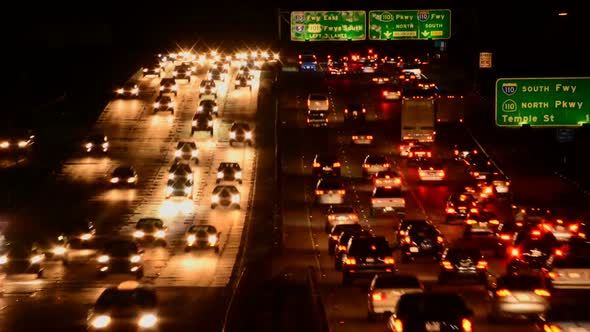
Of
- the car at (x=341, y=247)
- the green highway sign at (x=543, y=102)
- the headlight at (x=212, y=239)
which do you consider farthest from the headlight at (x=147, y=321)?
the green highway sign at (x=543, y=102)

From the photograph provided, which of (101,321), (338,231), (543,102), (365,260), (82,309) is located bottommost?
(82,309)

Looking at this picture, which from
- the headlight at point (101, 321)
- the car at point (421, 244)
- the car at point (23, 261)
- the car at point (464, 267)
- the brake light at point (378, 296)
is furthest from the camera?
the car at point (23, 261)

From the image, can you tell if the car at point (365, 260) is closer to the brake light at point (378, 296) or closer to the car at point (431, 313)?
the brake light at point (378, 296)

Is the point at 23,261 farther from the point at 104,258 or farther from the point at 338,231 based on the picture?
the point at 338,231

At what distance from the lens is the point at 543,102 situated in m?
41.1

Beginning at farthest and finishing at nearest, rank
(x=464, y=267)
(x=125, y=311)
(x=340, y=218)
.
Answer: (x=340, y=218)
(x=464, y=267)
(x=125, y=311)

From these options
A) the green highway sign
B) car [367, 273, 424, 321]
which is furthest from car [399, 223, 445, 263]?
car [367, 273, 424, 321]

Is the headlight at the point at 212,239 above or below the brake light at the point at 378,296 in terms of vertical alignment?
below

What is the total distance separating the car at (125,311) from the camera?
80.4 feet

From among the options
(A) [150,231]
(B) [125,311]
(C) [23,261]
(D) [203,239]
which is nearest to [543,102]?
(D) [203,239]

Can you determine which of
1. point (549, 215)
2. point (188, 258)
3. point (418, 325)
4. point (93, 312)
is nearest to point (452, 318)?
point (418, 325)

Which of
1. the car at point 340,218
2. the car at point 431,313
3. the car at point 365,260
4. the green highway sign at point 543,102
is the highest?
the green highway sign at point 543,102

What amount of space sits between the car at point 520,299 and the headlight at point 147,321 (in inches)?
303

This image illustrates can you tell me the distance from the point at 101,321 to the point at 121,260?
50.2 ft
